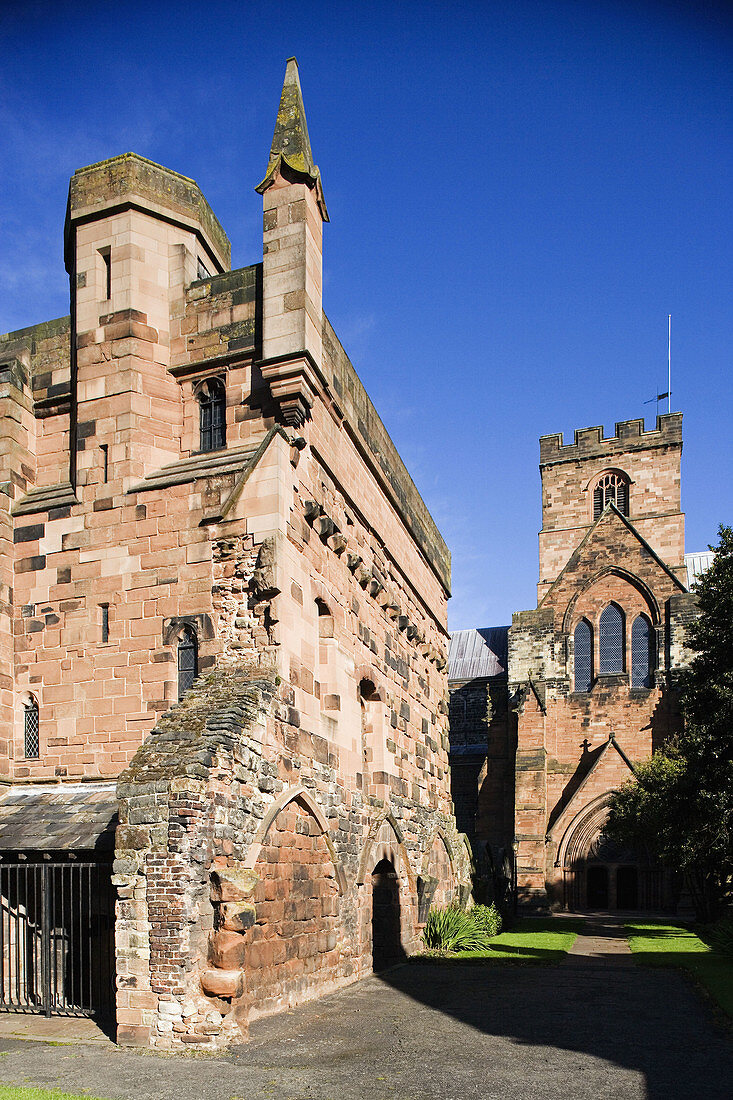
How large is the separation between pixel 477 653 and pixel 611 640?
411 inches

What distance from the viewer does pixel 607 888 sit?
111ft

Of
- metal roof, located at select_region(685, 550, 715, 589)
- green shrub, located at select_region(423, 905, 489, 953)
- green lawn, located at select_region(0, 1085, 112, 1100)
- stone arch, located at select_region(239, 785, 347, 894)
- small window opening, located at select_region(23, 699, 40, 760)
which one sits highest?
metal roof, located at select_region(685, 550, 715, 589)

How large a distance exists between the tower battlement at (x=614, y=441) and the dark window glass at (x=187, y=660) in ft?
117

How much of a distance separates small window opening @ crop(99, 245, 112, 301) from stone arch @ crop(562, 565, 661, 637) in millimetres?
27891

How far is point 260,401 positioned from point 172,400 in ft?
5.06

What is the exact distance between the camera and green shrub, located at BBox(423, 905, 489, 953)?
61.3ft

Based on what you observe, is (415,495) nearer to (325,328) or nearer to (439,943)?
(325,328)

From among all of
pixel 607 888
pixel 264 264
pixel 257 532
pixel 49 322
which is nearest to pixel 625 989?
pixel 257 532

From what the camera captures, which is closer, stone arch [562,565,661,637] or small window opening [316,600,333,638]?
small window opening [316,600,333,638]

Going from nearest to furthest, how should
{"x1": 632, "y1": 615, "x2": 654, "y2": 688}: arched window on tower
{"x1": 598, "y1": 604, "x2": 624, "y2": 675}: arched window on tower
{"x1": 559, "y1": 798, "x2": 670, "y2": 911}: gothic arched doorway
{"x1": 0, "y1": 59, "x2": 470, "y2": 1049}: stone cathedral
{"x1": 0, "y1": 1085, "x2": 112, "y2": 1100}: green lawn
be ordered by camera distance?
{"x1": 0, "y1": 1085, "x2": 112, "y2": 1100}: green lawn → {"x1": 0, "y1": 59, "x2": 470, "y2": 1049}: stone cathedral → {"x1": 559, "y1": 798, "x2": 670, "y2": 911}: gothic arched doorway → {"x1": 632, "y1": 615, "x2": 654, "y2": 688}: arched window on tower → {"x1": 598, "y1": 604, "x2": 624, "y2": 675}: arched window on tower

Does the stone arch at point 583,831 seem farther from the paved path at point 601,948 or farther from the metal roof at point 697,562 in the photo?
the metal roof at point 697,562

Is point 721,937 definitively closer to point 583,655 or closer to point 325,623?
point 325,623

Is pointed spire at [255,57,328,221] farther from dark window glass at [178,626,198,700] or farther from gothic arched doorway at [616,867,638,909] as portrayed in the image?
gothic arched doorway at [616,867,638,909]

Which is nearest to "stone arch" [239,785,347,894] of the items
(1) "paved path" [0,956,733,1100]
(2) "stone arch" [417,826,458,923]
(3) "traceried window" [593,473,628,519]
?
(1) "paved path" [0,956,733,1100]
